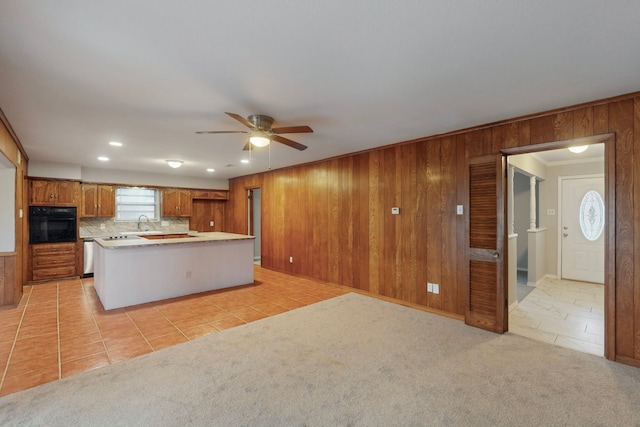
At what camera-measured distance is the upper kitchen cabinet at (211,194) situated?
7.87 metres

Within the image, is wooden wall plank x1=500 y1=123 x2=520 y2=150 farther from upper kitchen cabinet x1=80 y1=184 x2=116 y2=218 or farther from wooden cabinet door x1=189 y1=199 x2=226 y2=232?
upper kitchen cabinet x1=80 y1=184 x2=116 y2=218

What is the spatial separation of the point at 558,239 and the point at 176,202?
28.8 feet

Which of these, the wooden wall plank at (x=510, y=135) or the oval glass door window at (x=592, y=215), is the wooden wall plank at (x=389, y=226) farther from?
the oval glass door window at (x=592, y=215)

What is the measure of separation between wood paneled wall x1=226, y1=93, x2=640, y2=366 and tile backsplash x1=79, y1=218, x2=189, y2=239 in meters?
2.71

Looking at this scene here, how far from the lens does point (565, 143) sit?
9.32 ft

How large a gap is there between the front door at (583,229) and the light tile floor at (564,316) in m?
0.38

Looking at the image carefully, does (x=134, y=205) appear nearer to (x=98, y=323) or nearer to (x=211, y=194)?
(x=211, y=194)

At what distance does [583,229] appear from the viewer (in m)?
5.52

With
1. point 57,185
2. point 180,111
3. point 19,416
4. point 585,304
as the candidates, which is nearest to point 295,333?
point 19,416

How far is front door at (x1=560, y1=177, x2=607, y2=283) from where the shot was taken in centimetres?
534

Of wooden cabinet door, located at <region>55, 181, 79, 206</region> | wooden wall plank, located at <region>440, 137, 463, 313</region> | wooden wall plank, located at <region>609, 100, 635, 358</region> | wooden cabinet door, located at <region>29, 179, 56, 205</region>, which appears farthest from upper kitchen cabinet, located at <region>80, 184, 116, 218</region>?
wooden wall plank, located at <region>609, 100, 635, 358</region>

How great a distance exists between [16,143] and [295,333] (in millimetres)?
4633

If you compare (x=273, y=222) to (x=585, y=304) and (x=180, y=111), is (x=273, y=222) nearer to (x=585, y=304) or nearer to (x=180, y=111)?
(x=180, y=111)

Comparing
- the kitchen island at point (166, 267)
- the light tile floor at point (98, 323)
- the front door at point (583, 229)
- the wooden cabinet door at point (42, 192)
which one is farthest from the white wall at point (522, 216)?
the wooden cabinet door at point (42, 192)
